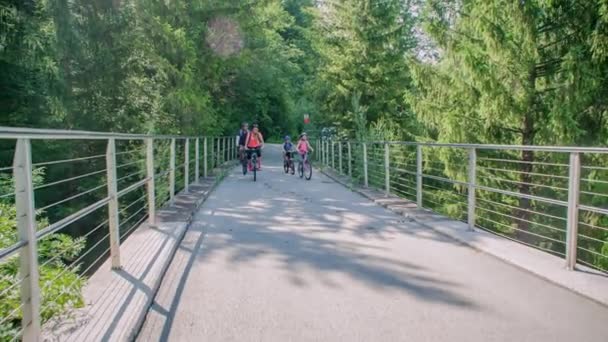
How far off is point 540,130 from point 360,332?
8.91 meters

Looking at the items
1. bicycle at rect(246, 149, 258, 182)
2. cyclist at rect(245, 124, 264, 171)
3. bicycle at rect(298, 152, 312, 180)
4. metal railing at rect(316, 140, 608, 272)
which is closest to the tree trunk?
metal railing at rect(316, 140, 608, 272)

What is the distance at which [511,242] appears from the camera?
5707mm

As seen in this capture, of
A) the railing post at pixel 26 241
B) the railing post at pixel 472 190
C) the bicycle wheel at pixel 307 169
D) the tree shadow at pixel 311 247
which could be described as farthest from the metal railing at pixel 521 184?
the railing post at pixel 26 241

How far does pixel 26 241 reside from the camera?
2.54 metres

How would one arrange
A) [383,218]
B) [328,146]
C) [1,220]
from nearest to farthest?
1. [1,220]
2. [383,218]
3. [328,146]

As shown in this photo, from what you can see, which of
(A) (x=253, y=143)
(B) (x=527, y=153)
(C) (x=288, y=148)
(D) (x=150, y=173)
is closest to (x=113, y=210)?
(D) (x=150, y=173)

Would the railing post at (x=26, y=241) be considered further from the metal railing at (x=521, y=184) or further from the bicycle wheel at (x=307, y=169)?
the bicycle wheel at (x=307, y=169)

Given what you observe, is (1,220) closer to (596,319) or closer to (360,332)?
(360,332)

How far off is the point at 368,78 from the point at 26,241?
2024 centimetres

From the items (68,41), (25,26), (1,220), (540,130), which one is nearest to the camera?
(1,220)

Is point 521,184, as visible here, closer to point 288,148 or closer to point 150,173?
point 150,173

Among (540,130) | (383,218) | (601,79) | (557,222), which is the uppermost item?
(601,79)

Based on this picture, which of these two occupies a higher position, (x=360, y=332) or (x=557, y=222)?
(x=360, y=332)

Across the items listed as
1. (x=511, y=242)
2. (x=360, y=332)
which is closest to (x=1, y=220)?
(x=360, y=332)
